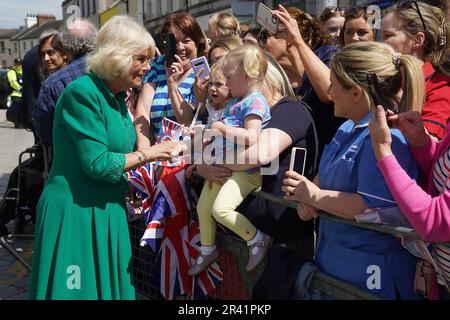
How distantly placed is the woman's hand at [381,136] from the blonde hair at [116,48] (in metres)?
1.33

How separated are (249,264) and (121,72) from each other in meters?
1.18

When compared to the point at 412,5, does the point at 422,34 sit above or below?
below

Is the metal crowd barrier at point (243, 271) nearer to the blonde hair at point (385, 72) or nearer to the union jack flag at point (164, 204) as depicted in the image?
the union jack flag at point (164, 204)

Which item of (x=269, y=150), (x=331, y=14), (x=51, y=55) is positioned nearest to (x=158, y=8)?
(x=51, y=55)

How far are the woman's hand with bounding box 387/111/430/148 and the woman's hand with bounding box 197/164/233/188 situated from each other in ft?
3.04

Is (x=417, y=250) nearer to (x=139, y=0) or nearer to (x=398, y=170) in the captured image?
(x=398, y=170)

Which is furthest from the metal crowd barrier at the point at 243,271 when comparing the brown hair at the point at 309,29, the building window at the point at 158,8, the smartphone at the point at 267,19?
the building window at the point at 158,8

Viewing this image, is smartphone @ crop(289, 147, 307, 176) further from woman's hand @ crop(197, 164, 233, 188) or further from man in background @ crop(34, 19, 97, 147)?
man in background @ crop(34, 19, 97, 147)

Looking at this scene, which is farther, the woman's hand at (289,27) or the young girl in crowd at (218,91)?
the young girl in crowd at (218,91)

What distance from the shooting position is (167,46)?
3607 mm

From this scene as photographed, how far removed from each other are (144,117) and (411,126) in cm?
199

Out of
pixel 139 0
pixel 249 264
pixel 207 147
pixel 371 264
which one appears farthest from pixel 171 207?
pixel 139 0

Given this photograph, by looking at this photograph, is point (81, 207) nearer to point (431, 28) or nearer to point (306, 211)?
point (306, 211)

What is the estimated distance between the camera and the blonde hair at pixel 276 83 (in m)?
2.76
